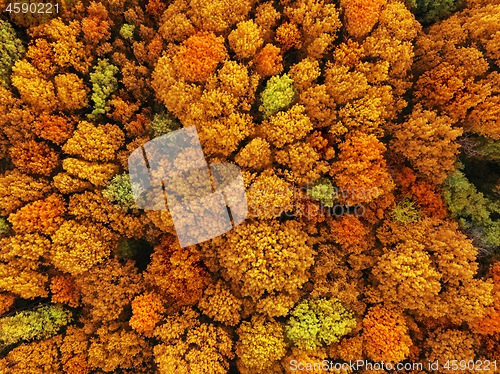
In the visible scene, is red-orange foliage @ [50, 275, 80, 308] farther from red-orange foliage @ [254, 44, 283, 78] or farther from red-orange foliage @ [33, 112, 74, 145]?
red-orange foliage @ [254, 44, 283, 78]

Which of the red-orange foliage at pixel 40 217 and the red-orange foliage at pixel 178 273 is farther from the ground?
the red-orange foliage at pixel 40 217

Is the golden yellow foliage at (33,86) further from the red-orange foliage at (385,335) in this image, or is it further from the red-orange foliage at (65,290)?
the red-orange foliage at (385,335)

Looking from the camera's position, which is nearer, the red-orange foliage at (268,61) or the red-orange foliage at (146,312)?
the red-orange foliage at (268,61)

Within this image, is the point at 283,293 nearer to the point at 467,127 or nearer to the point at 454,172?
the point at 454,172

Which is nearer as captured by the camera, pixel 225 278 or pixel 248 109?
pixel 248 109

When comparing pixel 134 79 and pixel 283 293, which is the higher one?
pixel 134 79

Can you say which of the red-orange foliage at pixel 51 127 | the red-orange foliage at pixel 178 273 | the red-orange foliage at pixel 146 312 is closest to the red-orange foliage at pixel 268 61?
the red-orange foliage at pixel 178 273

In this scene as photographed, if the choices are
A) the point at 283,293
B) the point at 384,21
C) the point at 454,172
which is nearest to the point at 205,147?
the point at 283,293

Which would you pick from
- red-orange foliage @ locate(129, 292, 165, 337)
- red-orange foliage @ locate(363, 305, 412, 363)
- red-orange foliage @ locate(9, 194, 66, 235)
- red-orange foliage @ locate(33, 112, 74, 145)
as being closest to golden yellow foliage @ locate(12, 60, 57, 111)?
red-orange foliage @ locate(33, 112, 74, 145)
